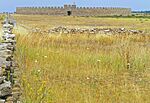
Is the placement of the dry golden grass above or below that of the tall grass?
below

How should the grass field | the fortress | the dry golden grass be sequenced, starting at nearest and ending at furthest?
the grass field, the dry golden grass, the fortress

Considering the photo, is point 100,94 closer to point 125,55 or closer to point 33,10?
point 125,55

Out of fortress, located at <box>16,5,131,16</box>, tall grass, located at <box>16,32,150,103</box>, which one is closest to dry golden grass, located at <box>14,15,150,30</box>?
tall grass, located at <box>16,32,150,103</box>

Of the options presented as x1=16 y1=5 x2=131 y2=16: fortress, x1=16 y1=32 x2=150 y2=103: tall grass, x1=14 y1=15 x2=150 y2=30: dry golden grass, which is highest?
x1=16 y1=32 x2=150 y2=103: tall grass

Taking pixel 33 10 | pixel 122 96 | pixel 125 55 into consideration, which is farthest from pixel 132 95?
pixel 33 10

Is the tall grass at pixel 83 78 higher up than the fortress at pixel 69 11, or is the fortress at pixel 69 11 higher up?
the tall grass at pixel 83 78

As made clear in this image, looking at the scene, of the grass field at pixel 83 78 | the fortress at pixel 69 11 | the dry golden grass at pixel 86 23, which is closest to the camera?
the grass field at pixel 83 78

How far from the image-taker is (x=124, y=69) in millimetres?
11305

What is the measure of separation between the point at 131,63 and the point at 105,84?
9.05 ft

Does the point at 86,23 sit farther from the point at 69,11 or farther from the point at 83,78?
the point at 83,78

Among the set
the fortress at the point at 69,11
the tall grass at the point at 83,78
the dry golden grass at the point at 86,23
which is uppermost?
the tall grass at the point at 83,78

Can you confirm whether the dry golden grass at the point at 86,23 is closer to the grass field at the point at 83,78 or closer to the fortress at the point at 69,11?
Answer: the grass field at the point at 83,78

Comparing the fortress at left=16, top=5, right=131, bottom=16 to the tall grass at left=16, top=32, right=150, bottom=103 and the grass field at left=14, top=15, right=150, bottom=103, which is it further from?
the grass field at left=14, top=15, right=150, bottom=103

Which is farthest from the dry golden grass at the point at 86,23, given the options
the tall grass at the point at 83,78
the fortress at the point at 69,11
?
the fortress at the point at 69,11
